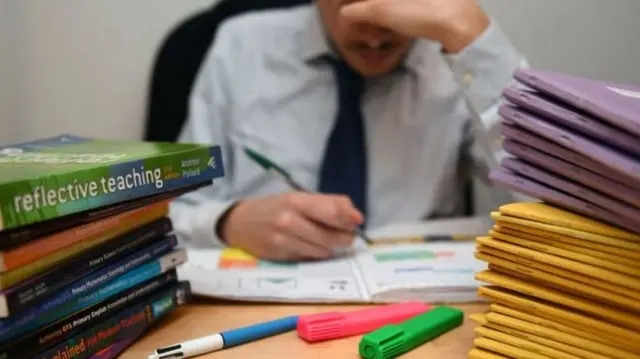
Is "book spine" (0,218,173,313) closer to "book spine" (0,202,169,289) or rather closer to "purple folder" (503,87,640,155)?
"book spine" (0,202,169,289)

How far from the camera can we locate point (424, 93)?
1.12 m

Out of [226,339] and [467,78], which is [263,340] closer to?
[226,339]

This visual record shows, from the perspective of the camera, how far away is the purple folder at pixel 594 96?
45 cm

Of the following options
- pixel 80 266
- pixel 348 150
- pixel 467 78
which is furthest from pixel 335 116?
pixel 80 266

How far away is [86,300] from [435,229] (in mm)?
554

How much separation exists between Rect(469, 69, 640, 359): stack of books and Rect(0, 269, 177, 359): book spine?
0.30 meters

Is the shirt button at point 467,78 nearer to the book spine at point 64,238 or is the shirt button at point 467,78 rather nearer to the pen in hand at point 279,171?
the pen in hand at point 279,171

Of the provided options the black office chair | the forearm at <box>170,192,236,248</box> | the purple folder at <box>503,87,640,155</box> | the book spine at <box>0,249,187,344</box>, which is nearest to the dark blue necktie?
the forearm at <box>170,192,236,248</box>

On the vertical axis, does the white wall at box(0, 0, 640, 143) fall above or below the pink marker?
above

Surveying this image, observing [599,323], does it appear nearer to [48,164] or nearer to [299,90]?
[48,164]

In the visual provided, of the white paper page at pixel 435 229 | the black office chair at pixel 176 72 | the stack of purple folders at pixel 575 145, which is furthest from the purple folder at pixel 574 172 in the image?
the black office chair at pixel 176 72

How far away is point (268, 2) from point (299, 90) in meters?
0.27

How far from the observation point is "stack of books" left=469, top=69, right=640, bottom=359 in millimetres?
467

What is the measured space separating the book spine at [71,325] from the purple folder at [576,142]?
365 millimetres
